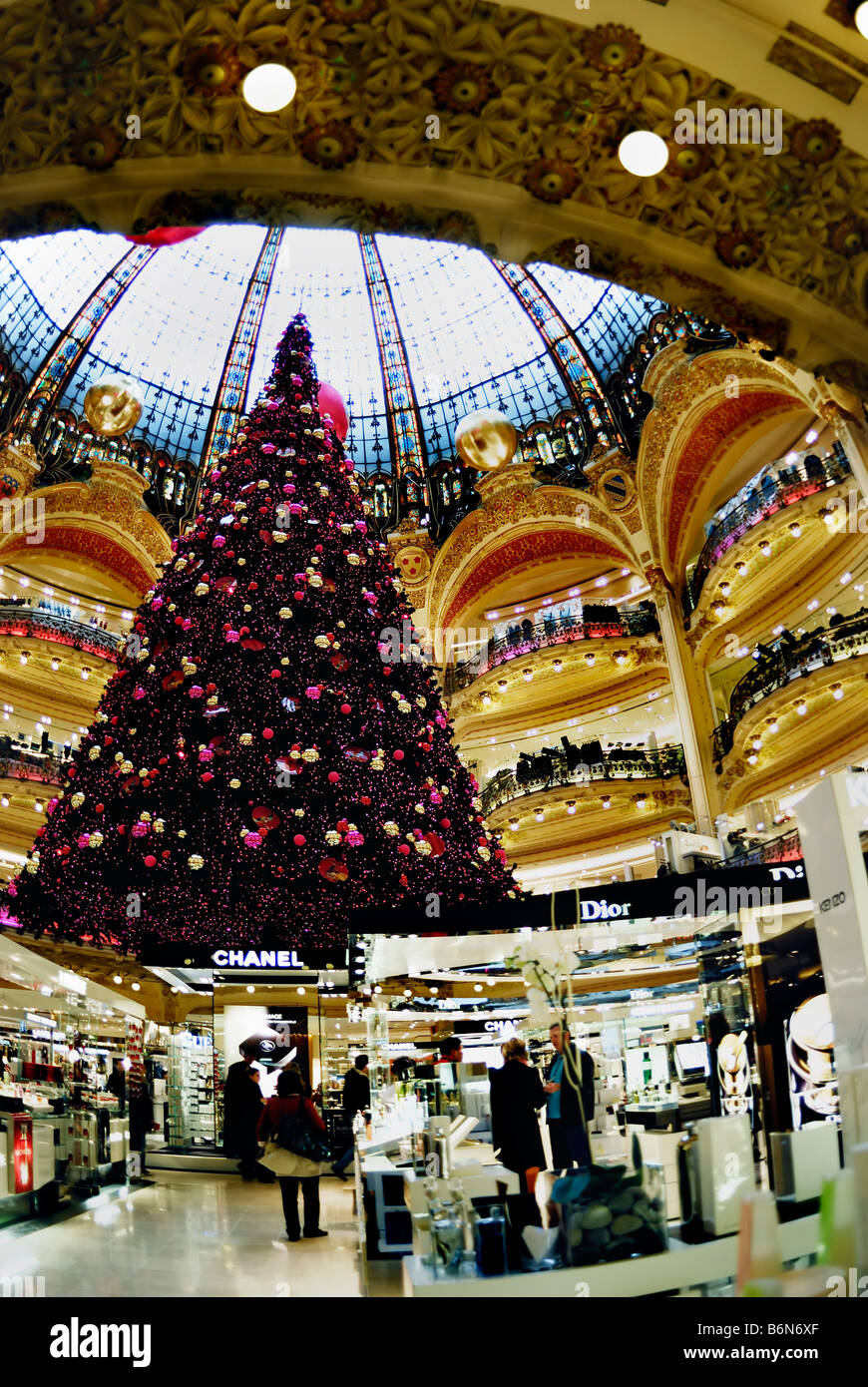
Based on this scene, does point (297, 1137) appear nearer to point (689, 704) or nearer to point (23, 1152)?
point (23, 1152)

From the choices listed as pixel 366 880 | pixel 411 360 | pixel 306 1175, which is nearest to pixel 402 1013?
pixel 306 1175

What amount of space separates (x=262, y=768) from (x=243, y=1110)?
3591 millimetres

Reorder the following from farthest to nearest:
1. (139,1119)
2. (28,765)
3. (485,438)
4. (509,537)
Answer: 1. (509,537)
2. (28,765)
3. (485,438)
4. (139,1119)

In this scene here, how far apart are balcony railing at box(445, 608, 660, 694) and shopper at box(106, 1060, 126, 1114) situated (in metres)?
16.6

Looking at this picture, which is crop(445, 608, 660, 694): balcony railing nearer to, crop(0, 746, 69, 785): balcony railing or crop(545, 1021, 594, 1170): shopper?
crop(0, 746, 69, 785): balcony railing

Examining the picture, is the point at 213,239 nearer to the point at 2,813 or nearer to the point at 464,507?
the point at 464,507

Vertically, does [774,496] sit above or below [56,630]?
below

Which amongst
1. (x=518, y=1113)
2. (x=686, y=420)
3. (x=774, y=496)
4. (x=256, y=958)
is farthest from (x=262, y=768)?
(x=686, y=420)

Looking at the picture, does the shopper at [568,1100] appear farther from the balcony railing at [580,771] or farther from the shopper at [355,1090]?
the balcony railing at [580,771]

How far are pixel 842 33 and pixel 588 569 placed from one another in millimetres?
24689

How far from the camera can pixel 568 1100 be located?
5.43 metres

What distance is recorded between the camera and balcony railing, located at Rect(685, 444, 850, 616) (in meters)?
20.2

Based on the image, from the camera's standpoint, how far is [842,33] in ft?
11.7

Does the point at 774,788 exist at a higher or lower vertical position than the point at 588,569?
lower
